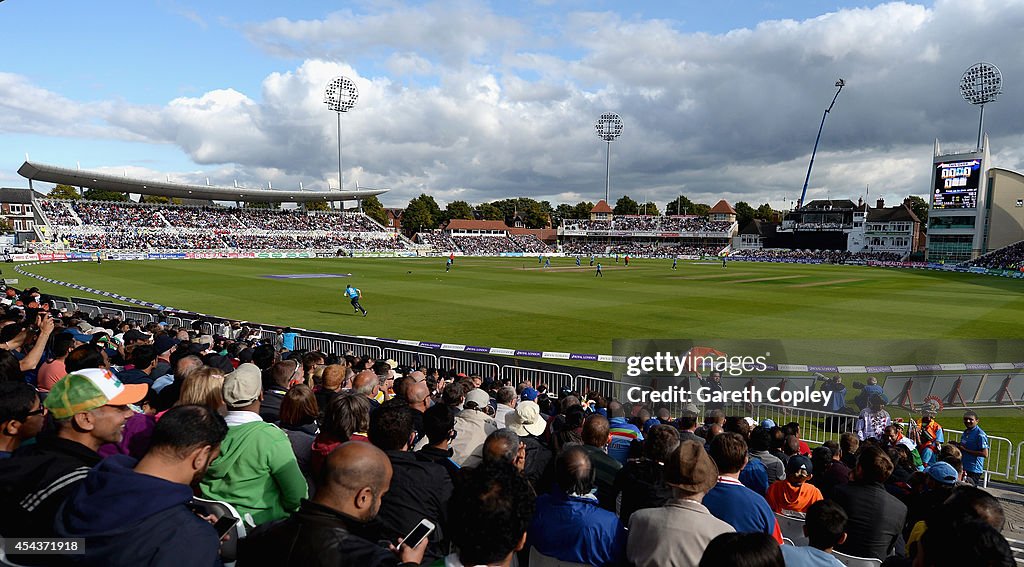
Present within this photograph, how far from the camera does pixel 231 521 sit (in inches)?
106

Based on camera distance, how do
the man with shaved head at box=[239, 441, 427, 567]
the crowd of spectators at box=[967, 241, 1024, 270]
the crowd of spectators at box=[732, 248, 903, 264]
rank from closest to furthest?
1. the man with shaved head at box=[239, 441, 427, 567]
2. the crowd of spectators at box=[967, 241, 1024, 270]
3. the crowd of spectators at box=[732, 248, 903, 264]

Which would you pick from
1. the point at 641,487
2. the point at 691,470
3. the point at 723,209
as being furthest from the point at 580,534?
the point at 723,209

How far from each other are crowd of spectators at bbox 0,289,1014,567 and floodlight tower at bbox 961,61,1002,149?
9732cm

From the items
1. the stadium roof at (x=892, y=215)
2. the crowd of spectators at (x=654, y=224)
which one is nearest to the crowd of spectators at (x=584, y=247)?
the crowd of spectators at (x=654, y=224)

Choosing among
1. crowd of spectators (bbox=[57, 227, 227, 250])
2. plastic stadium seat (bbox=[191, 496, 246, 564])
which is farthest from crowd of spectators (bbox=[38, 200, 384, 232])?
plastic stadium seat (bbox=[191, 496, 246, 564])

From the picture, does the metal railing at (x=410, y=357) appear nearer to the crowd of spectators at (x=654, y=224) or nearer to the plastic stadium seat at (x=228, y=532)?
the plastic stadium seat at (x=228, y=532)

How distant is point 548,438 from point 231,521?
12.7 ft

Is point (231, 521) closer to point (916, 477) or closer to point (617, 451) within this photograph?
point (617, 451)

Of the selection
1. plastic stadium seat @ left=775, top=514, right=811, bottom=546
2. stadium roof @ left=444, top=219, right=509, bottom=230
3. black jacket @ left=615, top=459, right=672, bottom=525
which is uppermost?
stadium roof @ left=444, top=219, right=509, bottom=230

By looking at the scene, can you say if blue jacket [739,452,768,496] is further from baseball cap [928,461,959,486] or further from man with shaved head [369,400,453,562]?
man with shaved head [369,400,453,562]

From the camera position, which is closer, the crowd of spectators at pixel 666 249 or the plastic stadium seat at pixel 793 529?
the plastic stadium seat at pixel 793 529

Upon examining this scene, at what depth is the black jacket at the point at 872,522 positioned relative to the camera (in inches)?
159

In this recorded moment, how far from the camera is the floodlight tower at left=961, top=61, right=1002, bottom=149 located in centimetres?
7650

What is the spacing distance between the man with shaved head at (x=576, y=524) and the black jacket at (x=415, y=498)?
59cm
